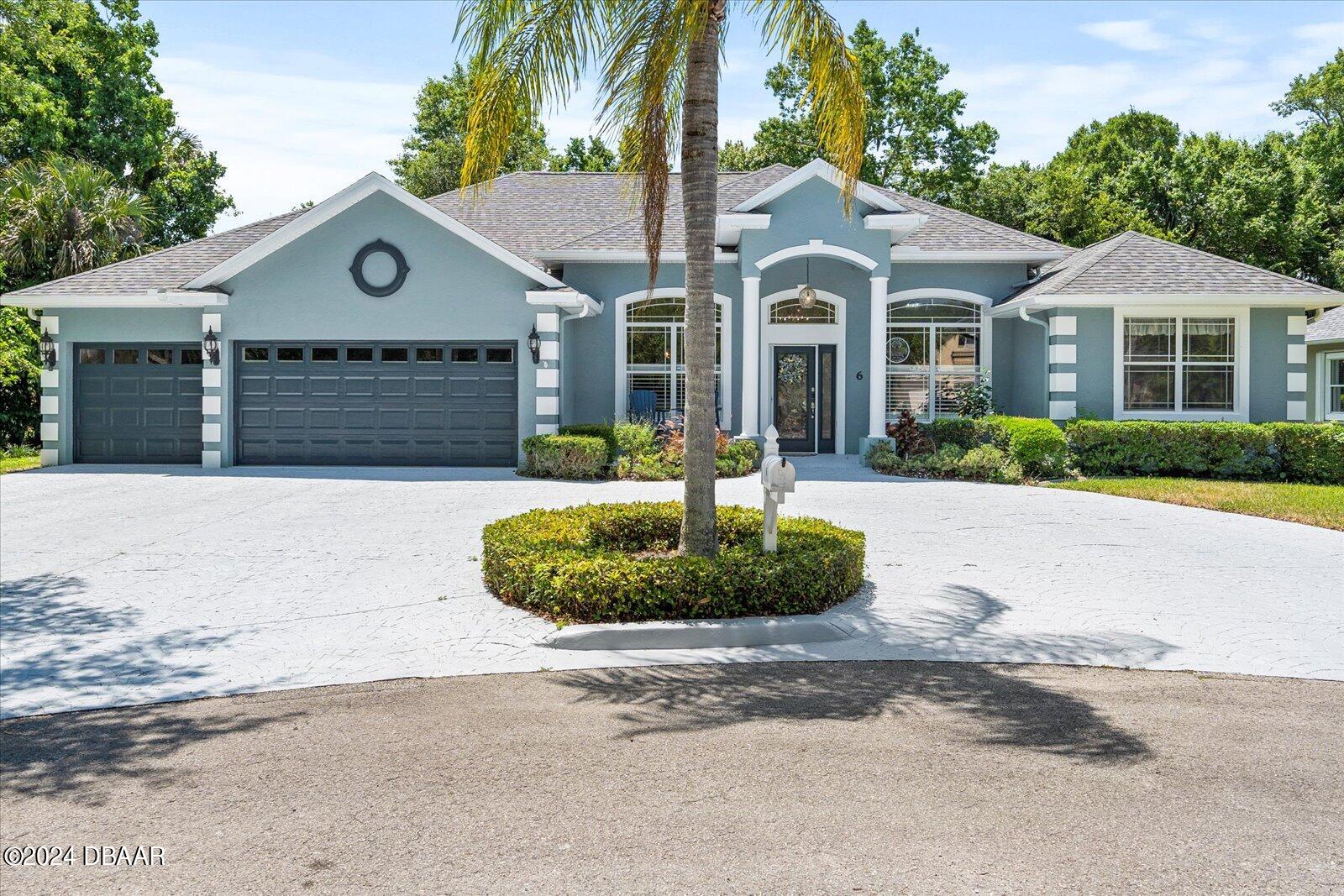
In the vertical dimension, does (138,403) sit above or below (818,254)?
below

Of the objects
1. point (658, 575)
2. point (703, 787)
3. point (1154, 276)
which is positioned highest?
point (1154, 276)

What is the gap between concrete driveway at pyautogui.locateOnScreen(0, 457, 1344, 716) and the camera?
20.5ft

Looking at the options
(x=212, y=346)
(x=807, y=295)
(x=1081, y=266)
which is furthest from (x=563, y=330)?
(x=1081, y=266)

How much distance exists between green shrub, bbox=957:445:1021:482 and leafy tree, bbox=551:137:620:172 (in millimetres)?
23714

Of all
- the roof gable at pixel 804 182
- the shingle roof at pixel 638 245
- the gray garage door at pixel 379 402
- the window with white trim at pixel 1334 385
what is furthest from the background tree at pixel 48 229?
the window with white trim at pixel 1334 385

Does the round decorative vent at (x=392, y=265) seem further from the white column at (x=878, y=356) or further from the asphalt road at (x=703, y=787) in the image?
the asphalt road at (x=703, y=787)

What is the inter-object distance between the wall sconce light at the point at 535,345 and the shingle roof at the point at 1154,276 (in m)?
9.07

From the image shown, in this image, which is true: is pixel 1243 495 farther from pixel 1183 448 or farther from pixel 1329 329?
pixel 1329 329

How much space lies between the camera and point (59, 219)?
22.8m

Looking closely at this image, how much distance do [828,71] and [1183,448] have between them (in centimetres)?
1109

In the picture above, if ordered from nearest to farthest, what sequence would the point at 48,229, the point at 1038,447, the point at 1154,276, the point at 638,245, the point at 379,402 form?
the point at 1038,447 < the point at 379,402 < the point at 1154,276 < the point at 638,245 < the point at 48,229

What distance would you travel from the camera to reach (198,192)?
1241 inches

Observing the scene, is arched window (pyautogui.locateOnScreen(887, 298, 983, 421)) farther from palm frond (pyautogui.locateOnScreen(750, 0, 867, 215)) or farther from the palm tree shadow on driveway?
the palm tree shadow on driveway

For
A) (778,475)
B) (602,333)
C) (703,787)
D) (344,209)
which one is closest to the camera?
(703,787)
